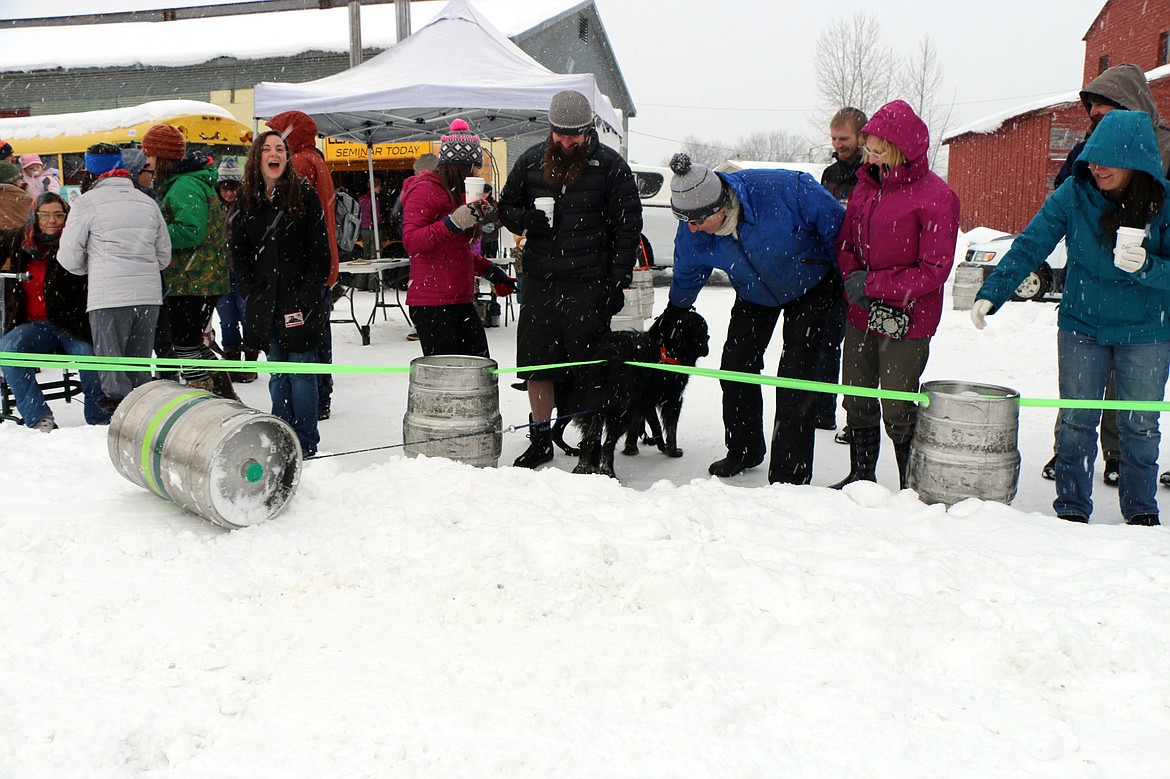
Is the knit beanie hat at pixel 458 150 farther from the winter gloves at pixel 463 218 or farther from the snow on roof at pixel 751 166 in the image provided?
the snow on roof at pixel 751 166

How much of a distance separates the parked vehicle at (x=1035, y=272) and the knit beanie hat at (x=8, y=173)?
31.7ft

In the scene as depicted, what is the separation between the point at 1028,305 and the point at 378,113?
797 cm

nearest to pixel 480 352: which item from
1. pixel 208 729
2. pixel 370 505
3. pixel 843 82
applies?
pixel 370 505

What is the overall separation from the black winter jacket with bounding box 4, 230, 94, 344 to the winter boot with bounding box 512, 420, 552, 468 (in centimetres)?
273

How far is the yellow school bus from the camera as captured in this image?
13.8 metres

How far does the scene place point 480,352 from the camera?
534 cm

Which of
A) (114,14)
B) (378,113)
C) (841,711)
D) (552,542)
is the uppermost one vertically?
(114,14)

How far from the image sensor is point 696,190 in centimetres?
408

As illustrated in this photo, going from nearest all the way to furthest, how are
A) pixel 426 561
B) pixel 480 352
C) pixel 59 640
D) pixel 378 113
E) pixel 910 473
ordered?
pixel 59 640
pixel 426 561
pixel 910 473
pixel 480 352
pixel 378 113

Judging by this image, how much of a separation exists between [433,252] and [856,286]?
2.37 m

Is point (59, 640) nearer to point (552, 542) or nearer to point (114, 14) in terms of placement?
point (552, 542)

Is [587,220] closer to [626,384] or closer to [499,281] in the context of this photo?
[626,384]

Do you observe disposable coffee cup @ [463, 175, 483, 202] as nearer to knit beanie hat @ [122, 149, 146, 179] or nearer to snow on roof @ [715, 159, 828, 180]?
knit beanie hat @ [122, 149, 146, 179]

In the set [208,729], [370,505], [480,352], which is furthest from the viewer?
[480,352]
